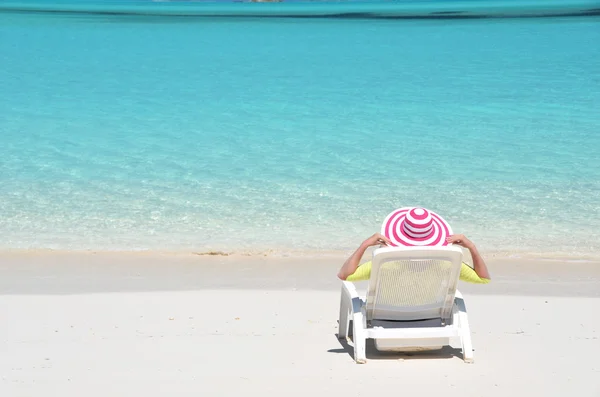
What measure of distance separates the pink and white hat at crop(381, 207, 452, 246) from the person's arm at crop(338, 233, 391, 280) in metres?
0.05

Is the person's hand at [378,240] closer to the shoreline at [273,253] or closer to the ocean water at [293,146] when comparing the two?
the shoreline at [273,253]

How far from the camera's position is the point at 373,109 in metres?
14.5

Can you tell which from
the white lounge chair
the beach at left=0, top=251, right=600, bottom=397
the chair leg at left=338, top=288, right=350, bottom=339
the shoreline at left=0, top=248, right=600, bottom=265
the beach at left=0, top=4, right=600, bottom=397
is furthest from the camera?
the shoreline at left=0, top=248, right=600, bottom=265

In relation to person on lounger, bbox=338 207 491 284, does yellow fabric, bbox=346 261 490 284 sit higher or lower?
lower

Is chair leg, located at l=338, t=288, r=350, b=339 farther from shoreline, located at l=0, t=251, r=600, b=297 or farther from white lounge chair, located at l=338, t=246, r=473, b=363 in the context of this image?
shoreline, located at l=0, t=251, r=600, b=297

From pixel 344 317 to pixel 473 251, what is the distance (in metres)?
0.80

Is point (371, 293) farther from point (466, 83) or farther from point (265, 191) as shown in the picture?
point (466, 83)

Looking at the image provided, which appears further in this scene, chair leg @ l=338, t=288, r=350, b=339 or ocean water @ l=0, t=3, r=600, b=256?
ocean water @ l=0, t=3, r=600, b=256

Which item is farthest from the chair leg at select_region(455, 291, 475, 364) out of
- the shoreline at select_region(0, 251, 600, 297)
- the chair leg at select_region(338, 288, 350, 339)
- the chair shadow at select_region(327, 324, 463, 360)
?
the shoreline at select_region(0, 251, 600, 297)

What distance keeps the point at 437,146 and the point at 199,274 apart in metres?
5.66

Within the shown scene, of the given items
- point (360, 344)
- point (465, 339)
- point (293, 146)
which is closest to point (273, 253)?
point (360, 344)

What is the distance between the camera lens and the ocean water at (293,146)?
8.21 metres

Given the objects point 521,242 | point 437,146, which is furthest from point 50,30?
point 521,242

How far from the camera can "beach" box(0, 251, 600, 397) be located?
414 centimetres
